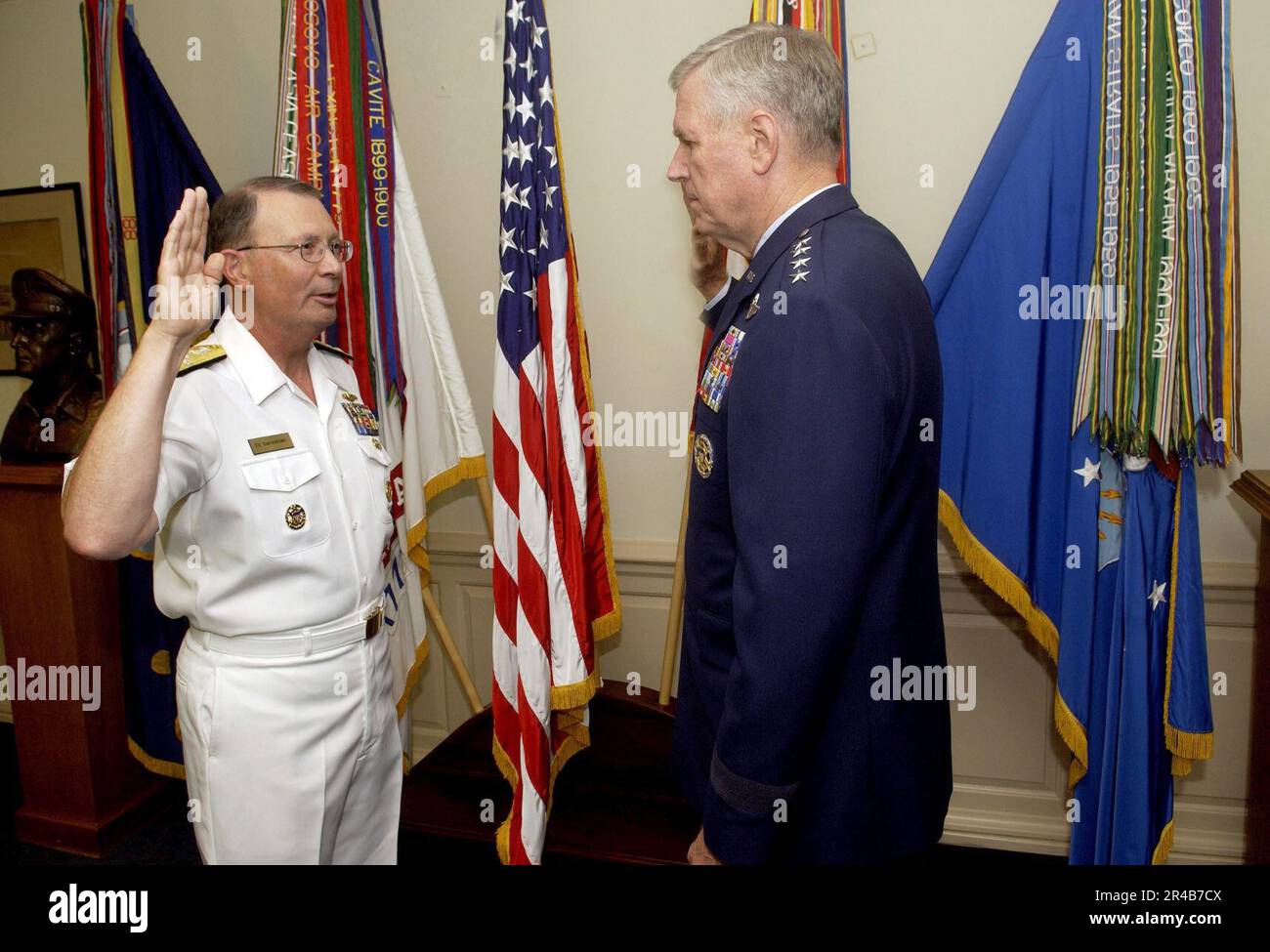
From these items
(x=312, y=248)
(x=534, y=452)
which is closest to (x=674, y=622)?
(x=534, y=452)

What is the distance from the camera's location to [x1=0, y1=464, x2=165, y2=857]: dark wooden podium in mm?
2408

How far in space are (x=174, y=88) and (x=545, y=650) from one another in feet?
7.80

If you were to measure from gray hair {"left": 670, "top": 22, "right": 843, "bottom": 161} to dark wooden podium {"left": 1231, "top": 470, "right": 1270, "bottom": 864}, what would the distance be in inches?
55.3

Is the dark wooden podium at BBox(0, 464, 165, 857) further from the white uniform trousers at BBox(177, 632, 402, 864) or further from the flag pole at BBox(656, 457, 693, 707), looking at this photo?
the flag pole at BBox(656, 457, 693, 707)

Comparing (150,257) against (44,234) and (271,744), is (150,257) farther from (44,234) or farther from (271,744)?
(271,744)

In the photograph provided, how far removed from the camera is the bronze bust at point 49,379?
256 centimetres

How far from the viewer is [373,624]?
1526mm

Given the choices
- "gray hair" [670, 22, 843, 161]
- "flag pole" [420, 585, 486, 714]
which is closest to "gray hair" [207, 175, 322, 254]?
"gray hair" [670, 22, 843, 161]

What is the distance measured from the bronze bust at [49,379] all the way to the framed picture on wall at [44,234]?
32 cm

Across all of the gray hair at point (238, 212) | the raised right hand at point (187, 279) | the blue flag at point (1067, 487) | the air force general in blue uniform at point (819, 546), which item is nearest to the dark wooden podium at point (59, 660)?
the gray hair at point (238, 212)

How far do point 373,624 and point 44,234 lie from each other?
8.51ft
